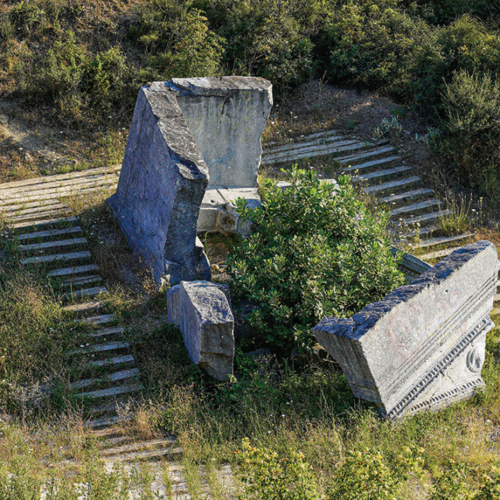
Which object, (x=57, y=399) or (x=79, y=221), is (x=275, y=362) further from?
(x=79, y=221)

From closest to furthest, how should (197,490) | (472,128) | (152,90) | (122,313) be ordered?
1. (197,490)
2. (122,313)
3. (152,90)
4. (472,128)

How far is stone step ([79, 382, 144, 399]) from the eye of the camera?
17.6 feet

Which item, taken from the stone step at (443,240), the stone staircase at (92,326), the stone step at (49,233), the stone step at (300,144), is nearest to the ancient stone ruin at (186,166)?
the stone step at (49,233)

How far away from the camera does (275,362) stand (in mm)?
5863

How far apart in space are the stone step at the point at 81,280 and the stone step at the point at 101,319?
0.59 m

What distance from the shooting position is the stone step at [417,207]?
903cm

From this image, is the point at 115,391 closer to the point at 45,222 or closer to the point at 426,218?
the point at 45,222

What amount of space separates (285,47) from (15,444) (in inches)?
367

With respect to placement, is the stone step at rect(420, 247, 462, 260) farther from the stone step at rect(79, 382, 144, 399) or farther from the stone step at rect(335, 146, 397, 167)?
the stone step at rect(79, 382, 144, 399)

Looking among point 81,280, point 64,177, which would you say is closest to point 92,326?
point 81,280

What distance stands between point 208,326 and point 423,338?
1.95 metres

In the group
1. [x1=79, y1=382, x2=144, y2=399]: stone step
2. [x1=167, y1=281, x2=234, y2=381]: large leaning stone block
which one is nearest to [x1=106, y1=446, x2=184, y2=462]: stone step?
[x1=79, y1=382, x2=144, y2=399]: stone step

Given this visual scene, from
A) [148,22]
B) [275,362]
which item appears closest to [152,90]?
Result: [275,362]

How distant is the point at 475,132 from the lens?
9586 mm
